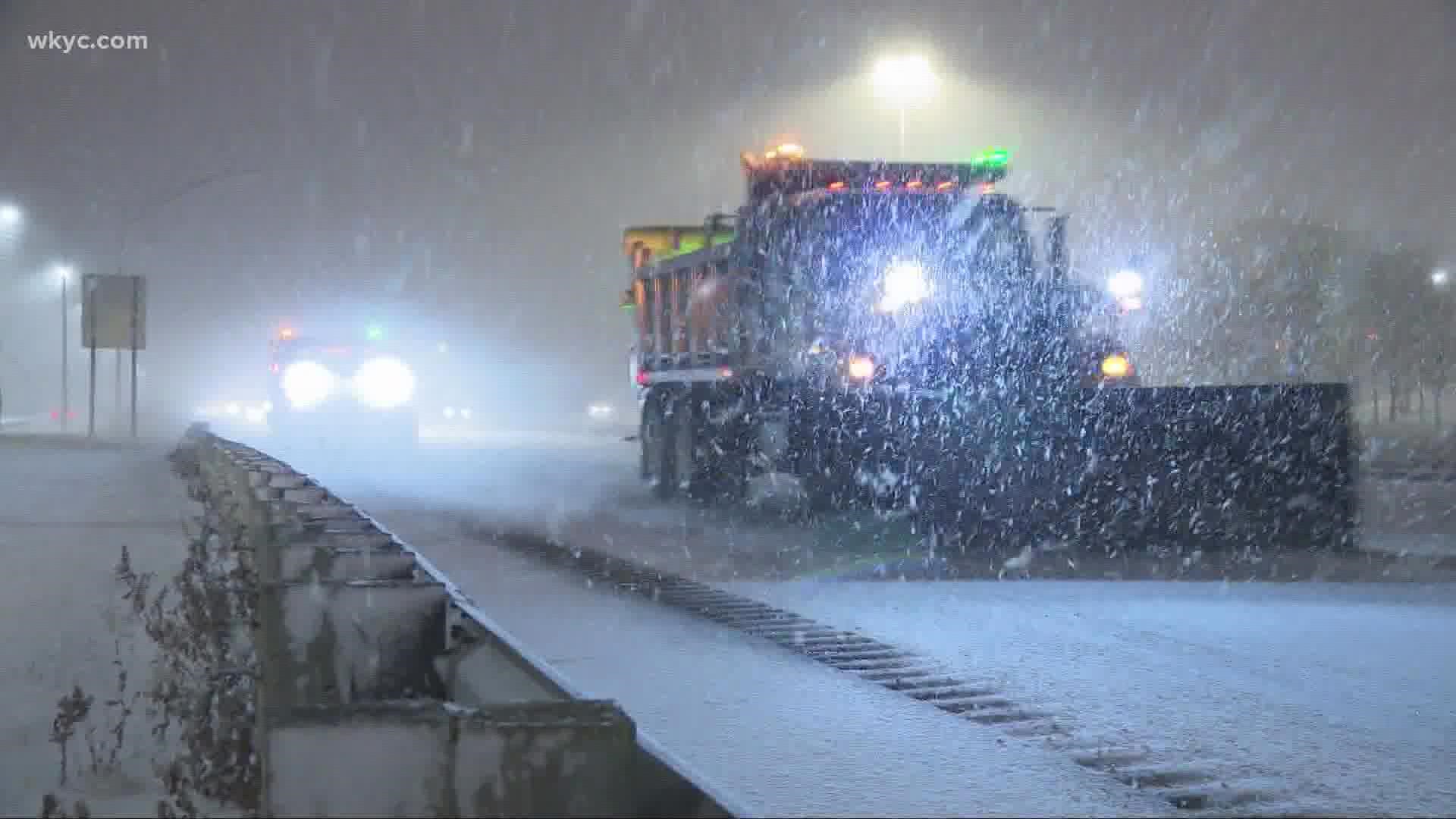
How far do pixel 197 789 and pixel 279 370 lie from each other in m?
40.5

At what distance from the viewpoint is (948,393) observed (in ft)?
54.5

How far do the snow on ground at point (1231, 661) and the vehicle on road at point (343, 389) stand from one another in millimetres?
31371

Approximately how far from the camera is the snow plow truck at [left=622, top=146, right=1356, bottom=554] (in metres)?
15.9

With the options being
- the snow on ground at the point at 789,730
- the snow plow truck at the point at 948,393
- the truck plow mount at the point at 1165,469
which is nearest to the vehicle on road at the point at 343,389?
the snow plow truck at the point at 948,393

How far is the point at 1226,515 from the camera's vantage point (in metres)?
16.0

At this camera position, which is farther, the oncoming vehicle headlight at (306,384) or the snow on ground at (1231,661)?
the oncoming vehicle headlight at (306,384)

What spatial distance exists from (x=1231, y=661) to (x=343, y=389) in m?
37.0

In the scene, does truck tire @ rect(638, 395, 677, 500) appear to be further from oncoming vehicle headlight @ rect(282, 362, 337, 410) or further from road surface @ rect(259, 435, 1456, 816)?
oncoming vehicle headlight @ rect(282, 362, 337, 410)

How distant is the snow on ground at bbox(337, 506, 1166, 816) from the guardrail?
33 centimetres

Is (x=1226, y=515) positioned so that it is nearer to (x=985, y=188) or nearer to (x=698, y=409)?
(x=985, y=188)

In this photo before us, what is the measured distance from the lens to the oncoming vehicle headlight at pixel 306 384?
44438mm

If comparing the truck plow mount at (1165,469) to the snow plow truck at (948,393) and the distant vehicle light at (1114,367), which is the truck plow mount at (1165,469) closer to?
the snow plow truck at (948,393)

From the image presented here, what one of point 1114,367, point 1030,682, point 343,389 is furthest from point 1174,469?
point 343,389

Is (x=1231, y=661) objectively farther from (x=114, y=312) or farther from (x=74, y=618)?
(x=114, y=312)
